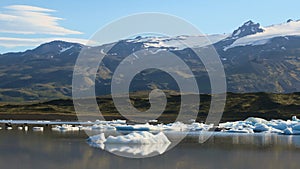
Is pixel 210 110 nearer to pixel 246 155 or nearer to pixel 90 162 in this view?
pixel 246 155

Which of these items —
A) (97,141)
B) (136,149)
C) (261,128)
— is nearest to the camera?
(136,149)

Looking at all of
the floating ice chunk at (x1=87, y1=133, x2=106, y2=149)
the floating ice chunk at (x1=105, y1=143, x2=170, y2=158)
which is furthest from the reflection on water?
the floating ice chunk at (x1=105, y1=143, x2=170, y2=158)

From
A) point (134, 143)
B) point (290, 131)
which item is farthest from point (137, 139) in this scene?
point (290, 131)

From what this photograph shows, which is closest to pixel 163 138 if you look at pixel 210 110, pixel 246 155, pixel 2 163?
pixel 246 155

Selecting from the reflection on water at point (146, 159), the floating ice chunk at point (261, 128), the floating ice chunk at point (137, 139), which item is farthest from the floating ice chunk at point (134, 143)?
the floating ice chunk at point (261, 128)

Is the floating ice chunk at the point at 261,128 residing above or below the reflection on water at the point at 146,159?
below

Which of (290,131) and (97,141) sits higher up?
(97,141)

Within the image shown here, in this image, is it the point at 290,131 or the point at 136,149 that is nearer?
the point at 136,149

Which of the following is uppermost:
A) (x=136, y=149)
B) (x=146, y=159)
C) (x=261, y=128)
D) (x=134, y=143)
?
(x=146, y=159)

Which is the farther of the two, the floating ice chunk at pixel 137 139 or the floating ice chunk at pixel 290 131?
the floating ice chunk at pixel 290 131

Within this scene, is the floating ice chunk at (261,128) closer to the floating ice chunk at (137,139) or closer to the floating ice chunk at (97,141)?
the floating ice chunk at (137,139)

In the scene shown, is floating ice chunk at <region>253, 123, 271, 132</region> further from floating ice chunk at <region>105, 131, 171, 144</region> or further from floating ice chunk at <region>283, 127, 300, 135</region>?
floating ice chunk at <region>105, 131, 171, 144</region>

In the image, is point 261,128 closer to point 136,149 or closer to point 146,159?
point 136,149

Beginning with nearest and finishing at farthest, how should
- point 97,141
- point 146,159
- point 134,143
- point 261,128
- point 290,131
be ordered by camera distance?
point 146,159, point 134,143, point 97,141, point 290,131, point 261,128
